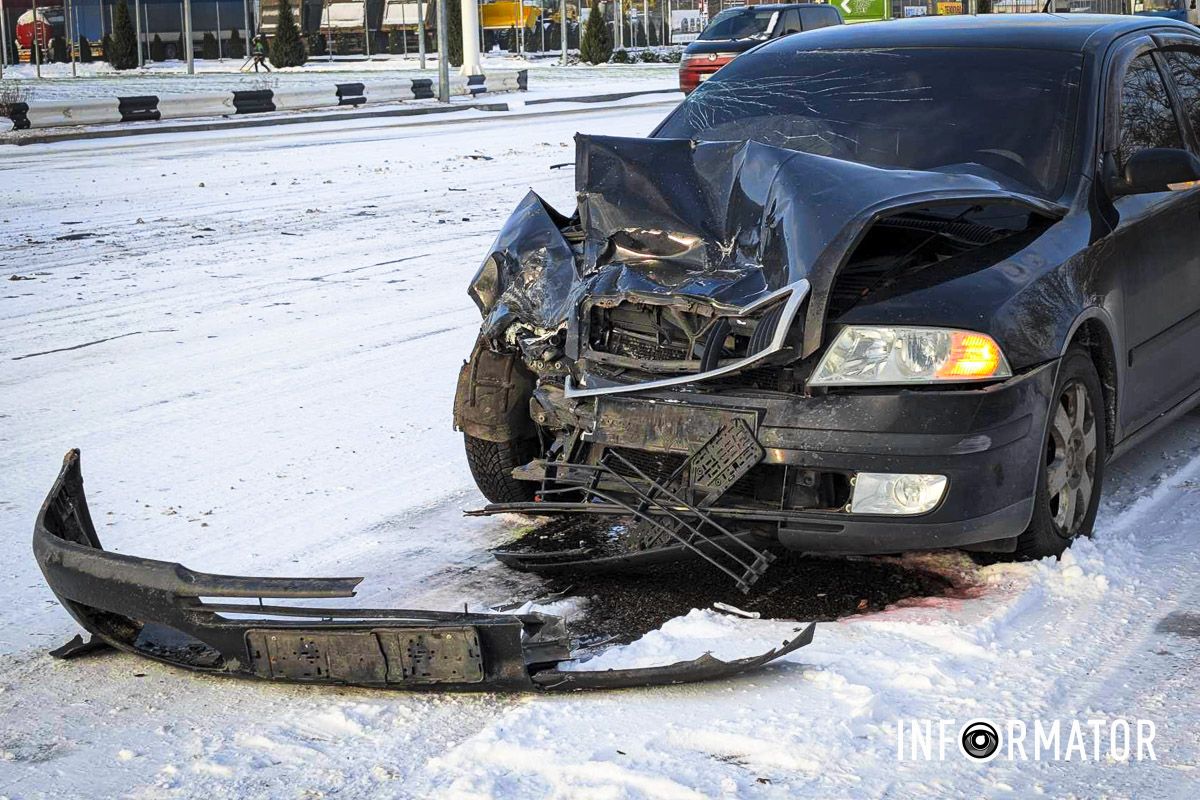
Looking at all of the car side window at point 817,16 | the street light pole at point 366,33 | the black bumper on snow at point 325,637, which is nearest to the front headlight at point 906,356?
the black bumper on snow at point 325,637

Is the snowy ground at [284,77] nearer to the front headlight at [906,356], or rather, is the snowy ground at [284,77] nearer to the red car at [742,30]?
the red car at [742,30]

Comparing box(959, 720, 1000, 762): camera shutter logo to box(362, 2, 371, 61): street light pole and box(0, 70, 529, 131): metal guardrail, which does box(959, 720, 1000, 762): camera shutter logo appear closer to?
box(0, 70, 529, 131): metal guardrail

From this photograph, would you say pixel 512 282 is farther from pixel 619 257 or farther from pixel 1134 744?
pixel 1134 744

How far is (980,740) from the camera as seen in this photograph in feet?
11.0

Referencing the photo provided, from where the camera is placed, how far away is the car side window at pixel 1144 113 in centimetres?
521

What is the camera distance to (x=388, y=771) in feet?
10.7

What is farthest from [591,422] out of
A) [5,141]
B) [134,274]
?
→ [5,141]

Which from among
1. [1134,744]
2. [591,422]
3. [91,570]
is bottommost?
[1134,744]

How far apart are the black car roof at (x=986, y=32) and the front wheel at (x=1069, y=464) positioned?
1.42 metres

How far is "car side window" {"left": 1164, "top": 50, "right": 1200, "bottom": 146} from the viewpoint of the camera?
5699 millimetres

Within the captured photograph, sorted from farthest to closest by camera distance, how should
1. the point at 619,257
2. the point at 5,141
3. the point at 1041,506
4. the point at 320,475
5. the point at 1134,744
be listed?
the point at 5,141 < the point at 320,475 < the point at 619,257 < the point at 1041,506 < the point at 1134,744

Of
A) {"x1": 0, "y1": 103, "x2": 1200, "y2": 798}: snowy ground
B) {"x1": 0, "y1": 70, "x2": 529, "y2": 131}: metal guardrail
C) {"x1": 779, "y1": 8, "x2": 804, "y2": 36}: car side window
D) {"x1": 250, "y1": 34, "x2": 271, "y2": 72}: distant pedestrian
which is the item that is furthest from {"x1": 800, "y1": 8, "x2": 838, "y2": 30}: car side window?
{"x1": 250, "y1": 34, "x2": 271, "y2": 72}: distant pedestrian

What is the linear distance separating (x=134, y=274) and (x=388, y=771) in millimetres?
7692

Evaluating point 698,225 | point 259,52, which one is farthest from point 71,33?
point 698,225
